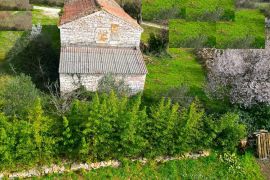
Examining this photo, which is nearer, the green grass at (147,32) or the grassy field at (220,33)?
the grassy field at (220,33)

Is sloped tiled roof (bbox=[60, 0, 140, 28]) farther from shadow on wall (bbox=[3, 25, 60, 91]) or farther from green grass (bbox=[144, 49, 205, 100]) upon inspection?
green grass (bbox=[144, 49, 205, 100])

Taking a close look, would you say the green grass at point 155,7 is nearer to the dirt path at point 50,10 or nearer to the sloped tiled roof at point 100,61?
the sloped tiled roof at point 100,61

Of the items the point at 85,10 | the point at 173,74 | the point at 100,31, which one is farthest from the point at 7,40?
the point at 173,74

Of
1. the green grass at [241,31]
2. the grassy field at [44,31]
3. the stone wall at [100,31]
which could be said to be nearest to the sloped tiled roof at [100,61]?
the stone wall at [100,31]

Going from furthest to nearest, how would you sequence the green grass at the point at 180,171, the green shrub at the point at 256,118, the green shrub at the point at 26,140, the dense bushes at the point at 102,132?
1. the green shrub at the point at 256,118
2. the green grass at the point at 180,171
3. the dense bushes at the point at 102,132
4. the green shrub at the point at 26,140

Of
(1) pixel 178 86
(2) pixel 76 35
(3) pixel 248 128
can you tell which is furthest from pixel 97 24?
(3) pixel 248 128

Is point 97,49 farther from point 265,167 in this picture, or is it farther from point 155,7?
point 265,167
